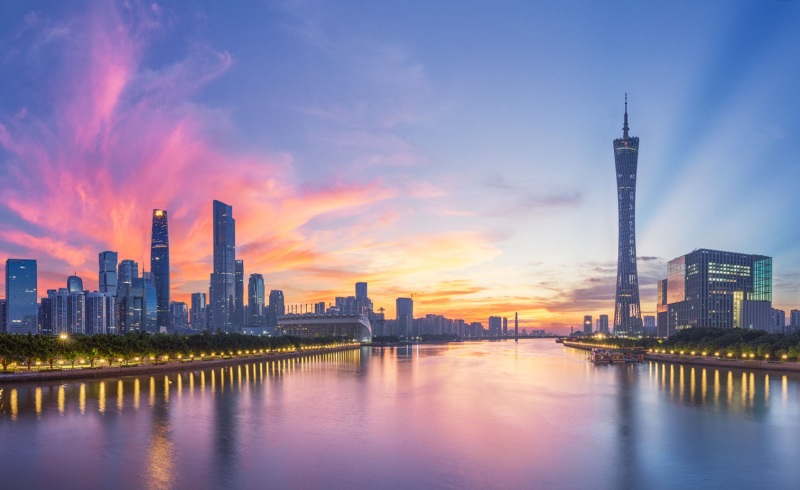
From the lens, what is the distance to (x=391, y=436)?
29.6 meters

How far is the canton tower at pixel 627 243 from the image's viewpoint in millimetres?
170875

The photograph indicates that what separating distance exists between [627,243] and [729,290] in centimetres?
3223

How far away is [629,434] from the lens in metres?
30.7

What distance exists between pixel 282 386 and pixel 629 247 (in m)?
145

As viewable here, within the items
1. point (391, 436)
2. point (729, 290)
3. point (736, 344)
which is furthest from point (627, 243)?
point (391, 436)

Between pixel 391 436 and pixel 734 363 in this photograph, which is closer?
pixel 391 436

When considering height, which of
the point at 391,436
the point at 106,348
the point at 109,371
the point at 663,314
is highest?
the point at 106,348

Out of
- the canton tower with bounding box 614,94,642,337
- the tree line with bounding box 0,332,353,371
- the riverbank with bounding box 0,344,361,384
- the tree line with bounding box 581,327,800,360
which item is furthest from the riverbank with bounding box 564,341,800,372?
the canton tower with bounding box 614,94,642,337

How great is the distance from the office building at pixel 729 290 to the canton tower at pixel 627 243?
2207 cm

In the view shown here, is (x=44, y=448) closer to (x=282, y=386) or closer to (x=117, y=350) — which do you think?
(x=282, y=386)

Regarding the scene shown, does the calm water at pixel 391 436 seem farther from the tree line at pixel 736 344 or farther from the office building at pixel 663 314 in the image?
the office building at pixel 663 314

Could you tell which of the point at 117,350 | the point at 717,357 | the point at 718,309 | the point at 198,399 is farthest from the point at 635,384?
the point at 718,309

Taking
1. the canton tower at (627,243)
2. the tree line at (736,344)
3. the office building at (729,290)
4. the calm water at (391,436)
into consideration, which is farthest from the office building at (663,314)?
the calm water at (391,436)

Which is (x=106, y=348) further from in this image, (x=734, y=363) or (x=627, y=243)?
(x=627, y=243)
